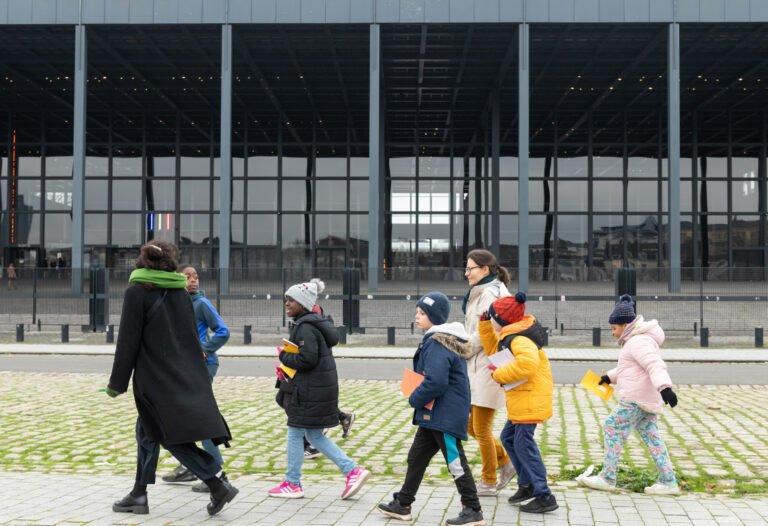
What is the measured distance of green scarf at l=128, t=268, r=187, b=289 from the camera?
4.86 meters

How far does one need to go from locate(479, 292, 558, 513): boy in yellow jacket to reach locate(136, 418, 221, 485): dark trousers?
2.10 m

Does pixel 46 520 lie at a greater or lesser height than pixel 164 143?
lesser

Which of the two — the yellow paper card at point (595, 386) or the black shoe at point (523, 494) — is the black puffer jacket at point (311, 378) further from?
the yellow paper card at point (595, 386)

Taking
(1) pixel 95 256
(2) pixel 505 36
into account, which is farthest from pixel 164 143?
(2) pixel 505 36

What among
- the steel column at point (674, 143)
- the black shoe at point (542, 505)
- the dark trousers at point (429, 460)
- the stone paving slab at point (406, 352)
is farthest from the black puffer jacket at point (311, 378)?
the steel column at point (674, 143)

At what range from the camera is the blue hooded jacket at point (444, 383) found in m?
4.86

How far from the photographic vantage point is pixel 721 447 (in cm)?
717

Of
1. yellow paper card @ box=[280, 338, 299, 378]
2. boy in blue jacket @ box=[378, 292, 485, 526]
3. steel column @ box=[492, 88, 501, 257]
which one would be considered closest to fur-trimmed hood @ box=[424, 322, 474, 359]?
boy in blue jacket @ box=[378, 292, 485, 526]

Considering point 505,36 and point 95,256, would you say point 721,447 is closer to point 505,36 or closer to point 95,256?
point 505,36

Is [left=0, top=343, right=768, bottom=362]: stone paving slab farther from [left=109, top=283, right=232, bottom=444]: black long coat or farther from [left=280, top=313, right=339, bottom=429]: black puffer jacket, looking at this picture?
[left=109, top=283, right=232, bottom=444]: black long coat

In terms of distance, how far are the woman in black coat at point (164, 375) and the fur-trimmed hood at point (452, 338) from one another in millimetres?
1623

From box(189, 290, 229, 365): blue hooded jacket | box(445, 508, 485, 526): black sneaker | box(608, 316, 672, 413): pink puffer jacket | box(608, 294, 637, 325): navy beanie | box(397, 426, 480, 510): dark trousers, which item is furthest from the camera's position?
box(189, 290, 229, 365): blue hooded jacket

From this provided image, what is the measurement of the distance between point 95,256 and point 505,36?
2682 cm

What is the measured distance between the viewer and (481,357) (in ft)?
18.8
